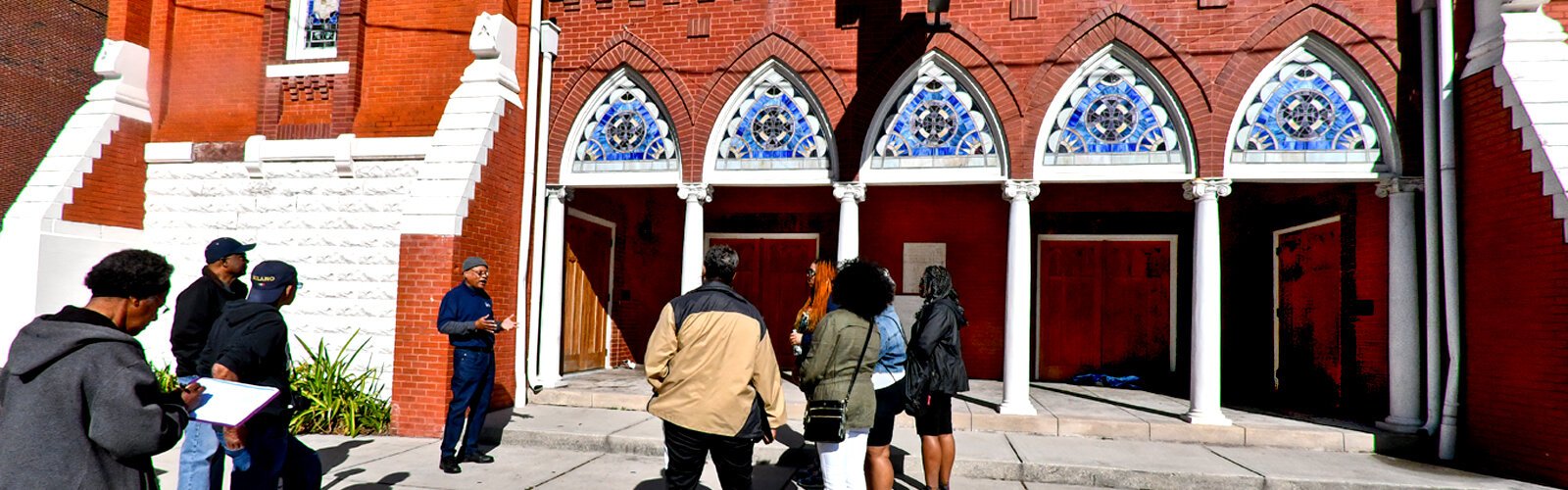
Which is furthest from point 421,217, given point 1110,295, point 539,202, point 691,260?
point 1110,295

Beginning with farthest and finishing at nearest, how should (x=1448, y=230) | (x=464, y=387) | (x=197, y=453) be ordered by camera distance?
1. (x=1448, y=230)
2. (x=464, y=387)
3. (x=197, y=453)

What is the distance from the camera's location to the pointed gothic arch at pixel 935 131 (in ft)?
26.4

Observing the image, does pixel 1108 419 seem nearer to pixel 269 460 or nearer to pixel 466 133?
pixel 269 460

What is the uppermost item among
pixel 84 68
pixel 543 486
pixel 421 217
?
pixel 84 68

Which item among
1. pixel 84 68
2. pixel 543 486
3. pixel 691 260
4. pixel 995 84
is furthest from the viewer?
pixel 84 68

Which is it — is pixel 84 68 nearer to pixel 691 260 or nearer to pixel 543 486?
pixel 691 260

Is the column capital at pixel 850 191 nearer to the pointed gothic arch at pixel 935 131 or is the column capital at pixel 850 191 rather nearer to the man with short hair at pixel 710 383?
the pointed gothic arch at pixel 935 131

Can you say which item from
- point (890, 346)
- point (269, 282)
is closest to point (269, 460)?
point (269, 282)

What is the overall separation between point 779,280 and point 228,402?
8525 mm

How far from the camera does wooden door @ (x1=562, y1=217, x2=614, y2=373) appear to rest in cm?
965

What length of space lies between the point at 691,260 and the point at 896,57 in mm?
2982

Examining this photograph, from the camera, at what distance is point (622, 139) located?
888 cm

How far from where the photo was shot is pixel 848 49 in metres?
8.28

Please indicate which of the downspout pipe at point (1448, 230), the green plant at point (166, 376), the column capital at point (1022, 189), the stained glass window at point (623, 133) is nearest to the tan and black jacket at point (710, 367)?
the column capital at point (1022, 189)
